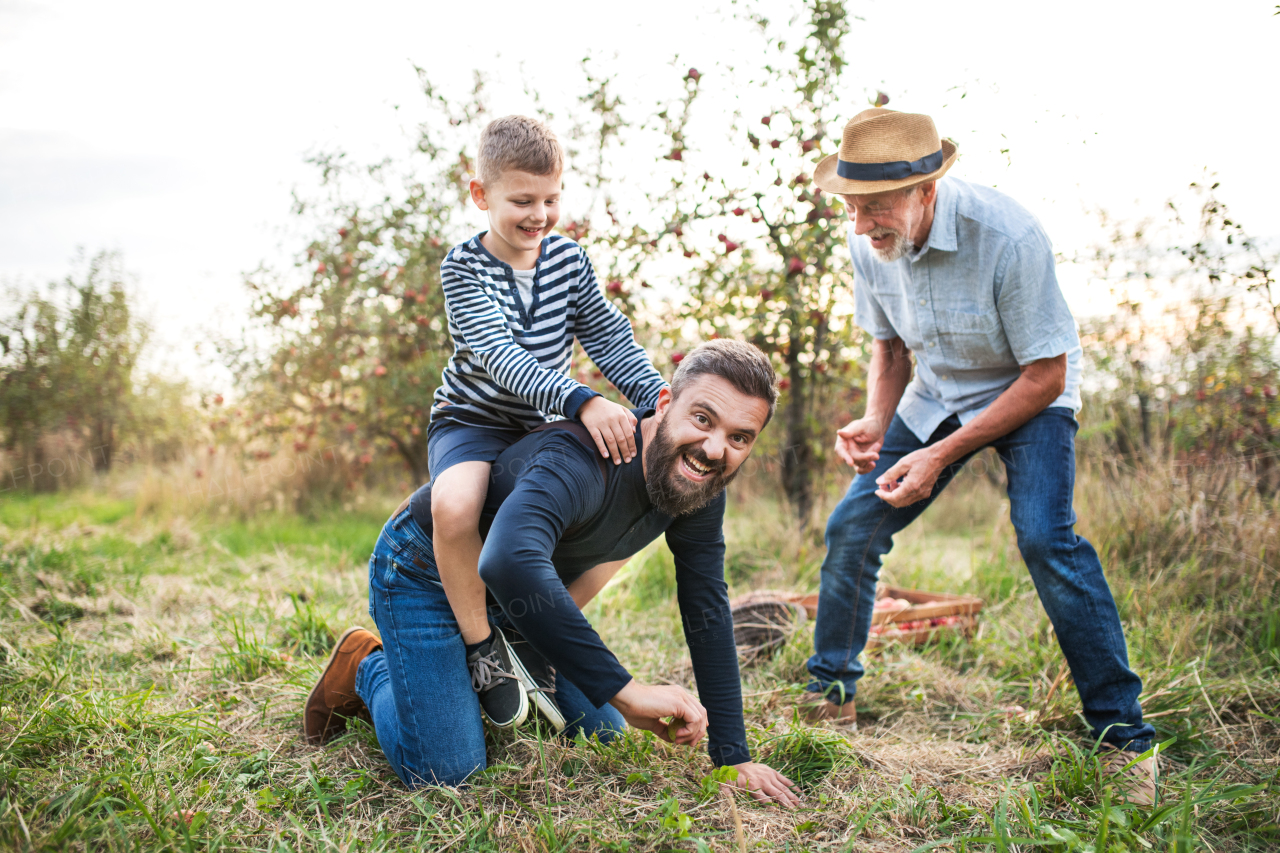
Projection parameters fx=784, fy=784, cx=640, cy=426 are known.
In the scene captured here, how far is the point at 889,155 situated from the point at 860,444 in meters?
0.98

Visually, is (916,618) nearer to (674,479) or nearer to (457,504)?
(674,479)

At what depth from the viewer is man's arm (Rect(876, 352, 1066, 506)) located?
2346 mm

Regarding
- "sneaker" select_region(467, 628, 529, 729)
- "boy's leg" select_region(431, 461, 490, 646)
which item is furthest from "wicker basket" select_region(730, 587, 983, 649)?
"boy's leg" select_region(431, 461, 490, 646)

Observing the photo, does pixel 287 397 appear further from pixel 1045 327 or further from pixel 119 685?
pixel 1045 327

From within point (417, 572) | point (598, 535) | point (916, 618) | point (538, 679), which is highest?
point (598, 535)

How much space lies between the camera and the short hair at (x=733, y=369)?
1887 millimetres

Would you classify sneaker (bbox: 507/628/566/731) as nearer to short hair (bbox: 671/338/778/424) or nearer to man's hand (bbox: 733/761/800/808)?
man's hand (bbox: 733/761/800/808)

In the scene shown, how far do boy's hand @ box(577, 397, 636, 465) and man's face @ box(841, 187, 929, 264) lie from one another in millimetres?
1095

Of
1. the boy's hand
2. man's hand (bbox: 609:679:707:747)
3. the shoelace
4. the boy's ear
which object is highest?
the boy's ear

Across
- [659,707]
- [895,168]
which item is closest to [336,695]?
[659,707]

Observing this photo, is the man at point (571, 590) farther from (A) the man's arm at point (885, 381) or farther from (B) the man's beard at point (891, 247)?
(A) the man's arm at point (885, 381)

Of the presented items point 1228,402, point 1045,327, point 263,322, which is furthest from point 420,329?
point 1228,402

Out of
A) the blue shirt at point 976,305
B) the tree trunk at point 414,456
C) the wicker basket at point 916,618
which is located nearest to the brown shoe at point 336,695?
the wicker basket at point 916,618

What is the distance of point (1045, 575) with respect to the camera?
225cm
